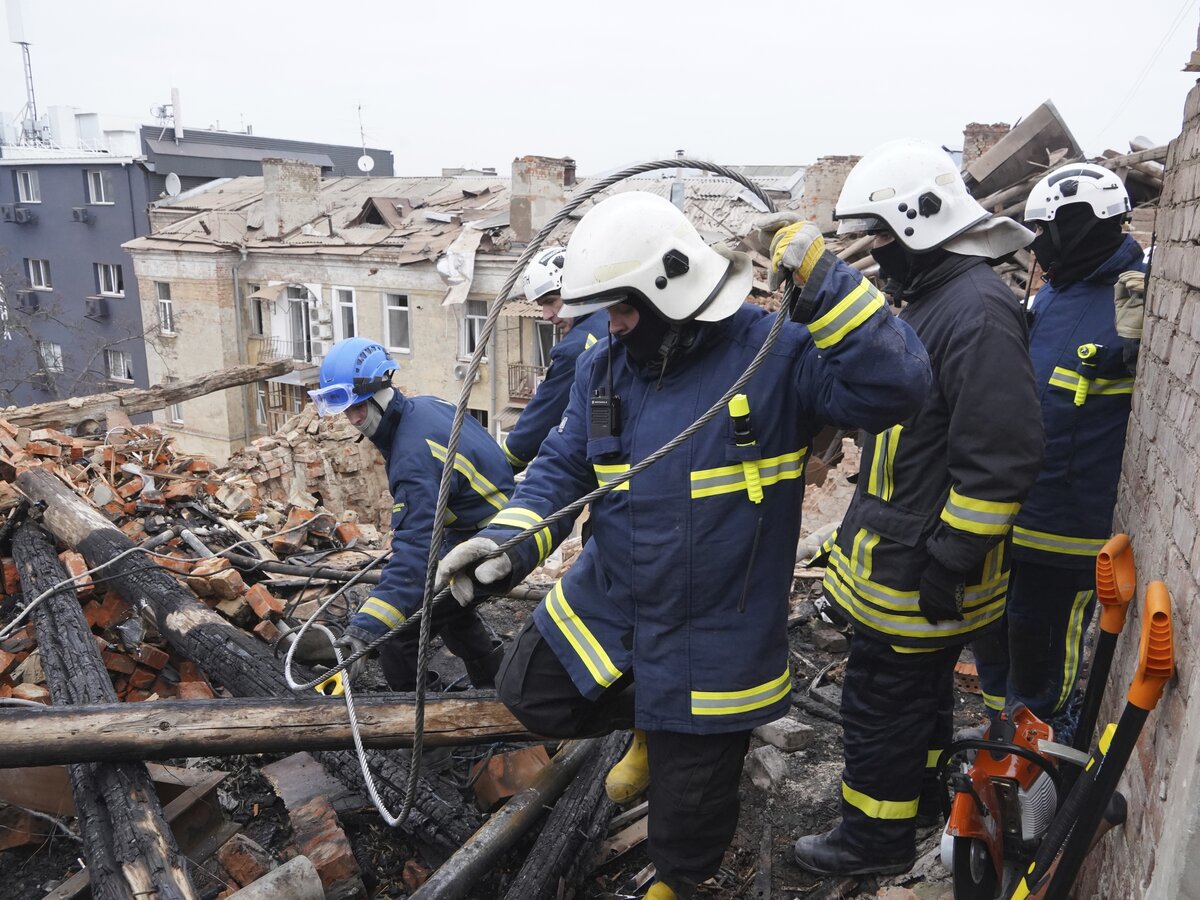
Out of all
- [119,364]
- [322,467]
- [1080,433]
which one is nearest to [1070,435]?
[1080,433]

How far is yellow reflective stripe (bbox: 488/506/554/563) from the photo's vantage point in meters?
2.73

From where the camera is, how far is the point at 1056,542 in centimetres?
332

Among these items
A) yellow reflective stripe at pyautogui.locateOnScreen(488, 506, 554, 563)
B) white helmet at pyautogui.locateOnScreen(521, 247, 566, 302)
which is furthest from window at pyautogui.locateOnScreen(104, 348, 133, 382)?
yellow reflective stripe at pyautogui.locateOnScreen(488, 506, 554, 563)

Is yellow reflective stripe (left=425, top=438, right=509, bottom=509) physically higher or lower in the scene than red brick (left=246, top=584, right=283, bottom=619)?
higher

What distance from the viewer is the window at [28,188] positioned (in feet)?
97.7

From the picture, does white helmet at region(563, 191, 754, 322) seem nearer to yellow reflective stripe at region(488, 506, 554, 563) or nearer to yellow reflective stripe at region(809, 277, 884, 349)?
yellow reflective stripe at region(809, 277, 884, 349)

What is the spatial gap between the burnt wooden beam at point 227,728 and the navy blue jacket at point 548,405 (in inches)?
66.0

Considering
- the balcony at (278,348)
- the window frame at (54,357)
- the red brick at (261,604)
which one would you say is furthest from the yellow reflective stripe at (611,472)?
the window frame at (54,357)

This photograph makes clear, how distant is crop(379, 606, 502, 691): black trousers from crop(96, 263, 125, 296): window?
93.5 feet

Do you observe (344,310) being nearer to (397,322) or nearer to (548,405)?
(397,322)

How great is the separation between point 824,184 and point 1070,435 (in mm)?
10632

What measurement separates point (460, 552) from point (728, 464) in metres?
0.83

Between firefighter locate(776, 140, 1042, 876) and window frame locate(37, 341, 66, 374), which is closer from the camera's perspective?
firefighter locate(776, 140, 1042, 876)

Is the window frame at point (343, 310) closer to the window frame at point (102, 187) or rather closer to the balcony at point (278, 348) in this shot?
the balcony at point (278, 348)
